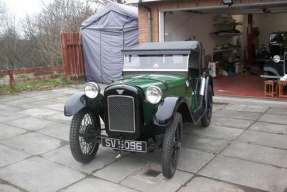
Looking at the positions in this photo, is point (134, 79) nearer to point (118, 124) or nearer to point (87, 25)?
point (118, 124)

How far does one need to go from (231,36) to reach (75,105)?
12660 millimetres

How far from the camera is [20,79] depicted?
12891 mm

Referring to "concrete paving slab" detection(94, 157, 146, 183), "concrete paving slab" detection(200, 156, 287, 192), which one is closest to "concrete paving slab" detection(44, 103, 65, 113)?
"concrete paving slab" detection(94, 157, 146, 183)

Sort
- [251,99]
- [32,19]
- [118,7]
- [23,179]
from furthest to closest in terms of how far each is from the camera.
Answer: [32,19], [118,7], [251,99], [23,179]

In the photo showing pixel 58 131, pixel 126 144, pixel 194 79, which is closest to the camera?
pixel 126 144

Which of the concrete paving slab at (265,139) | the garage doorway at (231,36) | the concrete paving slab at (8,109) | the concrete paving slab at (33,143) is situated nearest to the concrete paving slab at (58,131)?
the concrete paving slab at (33,143)

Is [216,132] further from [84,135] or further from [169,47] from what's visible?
[84,135]

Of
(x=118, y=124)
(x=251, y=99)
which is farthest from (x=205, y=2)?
(x=118, y=124)

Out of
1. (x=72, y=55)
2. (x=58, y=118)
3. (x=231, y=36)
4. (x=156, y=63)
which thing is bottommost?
(x=58, y=118)

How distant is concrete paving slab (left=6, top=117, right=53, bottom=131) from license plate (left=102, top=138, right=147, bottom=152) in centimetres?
270

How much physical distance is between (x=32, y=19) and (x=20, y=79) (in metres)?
5.47

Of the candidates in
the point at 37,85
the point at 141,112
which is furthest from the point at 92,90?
the point at 37,85

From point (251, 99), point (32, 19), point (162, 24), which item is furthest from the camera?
point (32, 19)

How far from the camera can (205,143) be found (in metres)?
5.65
